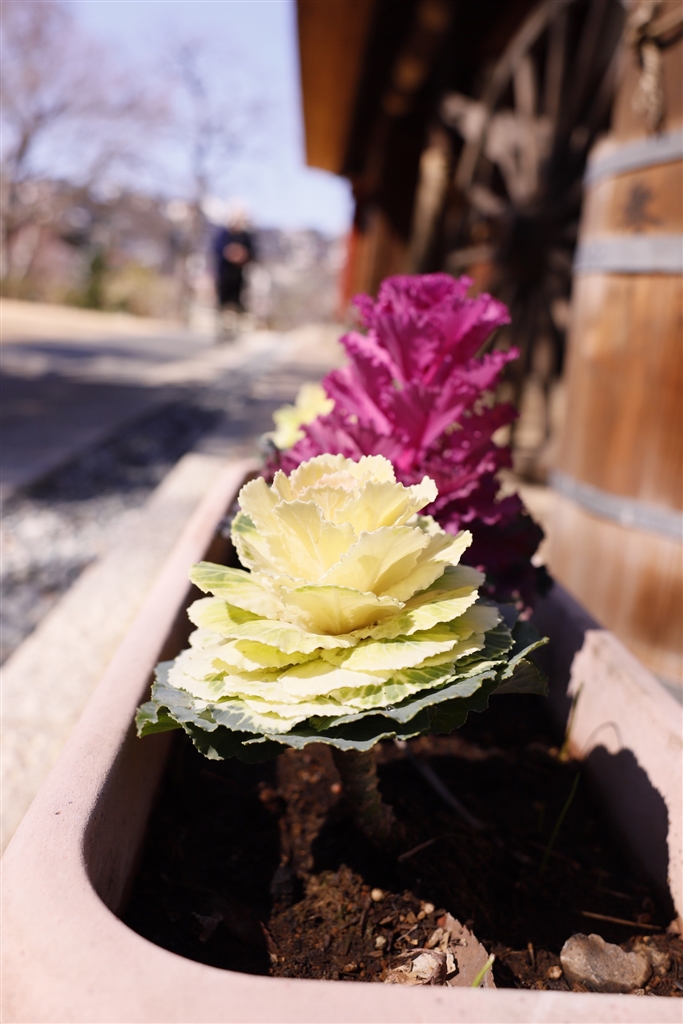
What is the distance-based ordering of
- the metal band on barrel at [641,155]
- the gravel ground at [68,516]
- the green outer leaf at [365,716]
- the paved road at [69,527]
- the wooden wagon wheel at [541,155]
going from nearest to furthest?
the green outer leaf at [365,716], the paved road at [69,527], the metal band on barrel at [641,155], the gravel ground at [68,516], the wooden wagon wheel at [541,155]

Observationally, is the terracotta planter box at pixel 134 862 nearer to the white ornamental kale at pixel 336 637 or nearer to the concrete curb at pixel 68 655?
the white ornamental kale at pixel 336 637

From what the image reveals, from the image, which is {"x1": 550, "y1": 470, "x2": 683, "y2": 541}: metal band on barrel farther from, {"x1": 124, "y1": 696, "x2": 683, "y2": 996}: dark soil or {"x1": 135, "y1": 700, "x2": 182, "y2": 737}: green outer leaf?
{"x1": 135, "y1": 700, "x2": 182, "y2": 737}: green outer leaf

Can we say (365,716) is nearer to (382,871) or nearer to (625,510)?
(382,871)

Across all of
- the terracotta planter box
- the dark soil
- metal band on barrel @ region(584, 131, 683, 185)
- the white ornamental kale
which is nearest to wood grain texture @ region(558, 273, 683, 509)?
metal band on barrel @ region(584, 131, 683, 185)

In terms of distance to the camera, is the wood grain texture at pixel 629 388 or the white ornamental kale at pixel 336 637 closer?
the white ornamental kale at pixel 336 637

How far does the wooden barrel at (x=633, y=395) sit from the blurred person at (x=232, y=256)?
10398mm

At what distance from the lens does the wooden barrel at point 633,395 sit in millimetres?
1648

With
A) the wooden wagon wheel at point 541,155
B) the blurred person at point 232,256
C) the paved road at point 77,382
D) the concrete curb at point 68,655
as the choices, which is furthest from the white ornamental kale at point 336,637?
the blurred person at point 232,256

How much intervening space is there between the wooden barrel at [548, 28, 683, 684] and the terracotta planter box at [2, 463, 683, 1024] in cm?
65

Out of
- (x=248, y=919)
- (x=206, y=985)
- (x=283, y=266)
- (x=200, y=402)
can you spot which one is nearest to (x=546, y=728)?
(x=248, y=919)

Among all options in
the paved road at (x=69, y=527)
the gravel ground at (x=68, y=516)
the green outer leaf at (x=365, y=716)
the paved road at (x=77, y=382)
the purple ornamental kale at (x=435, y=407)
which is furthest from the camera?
the paved road at (x=77, y=382)

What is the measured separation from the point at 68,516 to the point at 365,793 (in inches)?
74.7

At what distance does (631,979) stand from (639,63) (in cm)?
181

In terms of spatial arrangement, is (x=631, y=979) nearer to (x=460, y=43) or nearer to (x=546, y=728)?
(x=546, y=728)
